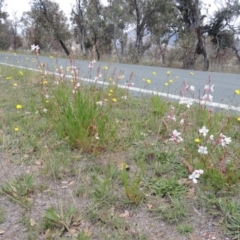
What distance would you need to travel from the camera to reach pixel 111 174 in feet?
5.82

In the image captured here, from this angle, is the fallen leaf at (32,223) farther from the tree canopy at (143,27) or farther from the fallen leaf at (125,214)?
the tree canopy at (143,27)

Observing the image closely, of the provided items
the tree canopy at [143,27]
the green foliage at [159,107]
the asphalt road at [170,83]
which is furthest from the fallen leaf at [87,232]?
the tree canopy at [143,27]

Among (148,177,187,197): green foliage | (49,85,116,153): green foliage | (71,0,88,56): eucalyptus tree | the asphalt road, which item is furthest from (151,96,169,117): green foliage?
(71,0,88,56): eucalyptus tree

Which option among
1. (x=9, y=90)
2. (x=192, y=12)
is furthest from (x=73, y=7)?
(x=9, y=90)

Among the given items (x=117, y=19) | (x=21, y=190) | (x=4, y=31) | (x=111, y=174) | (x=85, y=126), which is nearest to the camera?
(x=21, y=190)

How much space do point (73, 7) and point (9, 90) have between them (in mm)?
16120

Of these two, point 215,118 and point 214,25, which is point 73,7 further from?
point 215,118

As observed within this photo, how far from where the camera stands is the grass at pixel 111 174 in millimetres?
1425

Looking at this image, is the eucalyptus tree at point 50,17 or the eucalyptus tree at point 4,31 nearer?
the eucalyptus tree at point 50,17

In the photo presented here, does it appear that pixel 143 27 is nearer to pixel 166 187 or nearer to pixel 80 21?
pixel 80 21

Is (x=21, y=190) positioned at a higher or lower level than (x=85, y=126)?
lower

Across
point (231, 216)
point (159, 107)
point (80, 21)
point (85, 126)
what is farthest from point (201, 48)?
point (231, 216)

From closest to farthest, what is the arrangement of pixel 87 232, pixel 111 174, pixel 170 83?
pixel 87 232, pixel 111 174, pixel 170 83

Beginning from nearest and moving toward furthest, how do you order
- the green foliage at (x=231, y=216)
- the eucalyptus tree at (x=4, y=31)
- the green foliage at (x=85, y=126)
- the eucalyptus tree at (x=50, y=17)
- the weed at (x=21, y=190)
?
the green foliage at (x=231, y=216), the weed at (x=21, y=190), the green foliage at (x=85, y=126), the eucalyptus tree at (x=50, y=17), the eucalyptus tree at (x=4, y=31)
